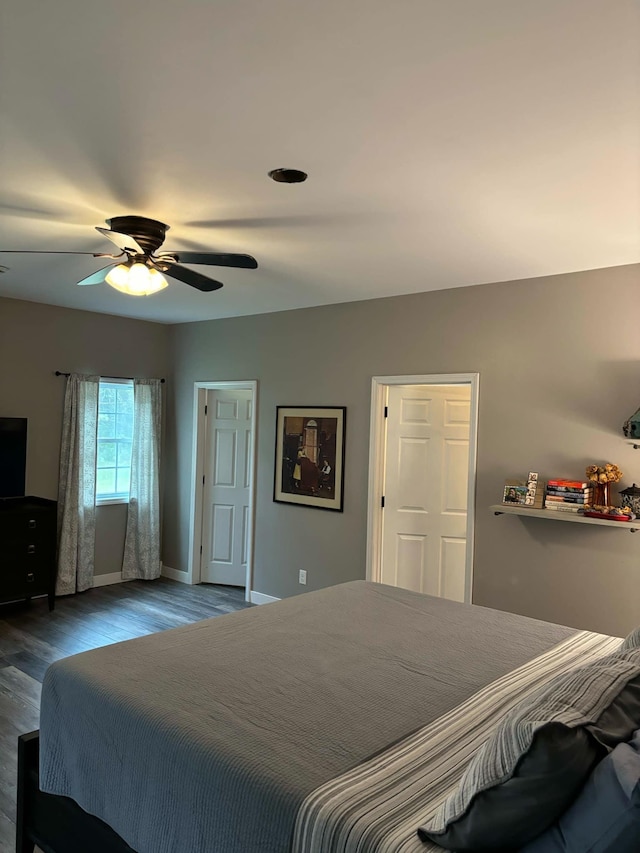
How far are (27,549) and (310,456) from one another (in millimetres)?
2445

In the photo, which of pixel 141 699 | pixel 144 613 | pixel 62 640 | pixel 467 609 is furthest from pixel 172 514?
pixel 141 699

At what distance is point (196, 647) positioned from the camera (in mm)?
2451

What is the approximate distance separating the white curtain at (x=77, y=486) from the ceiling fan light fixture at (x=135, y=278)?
10.1ft

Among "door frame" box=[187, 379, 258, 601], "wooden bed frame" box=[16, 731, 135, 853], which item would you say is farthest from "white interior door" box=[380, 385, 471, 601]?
"wooden bed frame" box=[16, 731, 135, 853]

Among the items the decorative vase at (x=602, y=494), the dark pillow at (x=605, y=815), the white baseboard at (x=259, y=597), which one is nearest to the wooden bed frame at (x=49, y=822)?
the dark pillow at (x=605, y=815)

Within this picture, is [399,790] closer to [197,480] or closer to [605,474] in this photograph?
[605,474]

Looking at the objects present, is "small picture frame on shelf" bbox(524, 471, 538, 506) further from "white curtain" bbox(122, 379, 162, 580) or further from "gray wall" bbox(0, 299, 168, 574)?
"gray wall" bbox(0, 299, 168, 574)

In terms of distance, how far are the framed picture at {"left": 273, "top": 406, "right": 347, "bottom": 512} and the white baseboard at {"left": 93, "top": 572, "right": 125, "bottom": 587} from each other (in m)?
2.00

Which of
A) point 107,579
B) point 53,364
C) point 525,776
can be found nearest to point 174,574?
point 107,579

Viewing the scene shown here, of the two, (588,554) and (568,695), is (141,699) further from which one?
(588,554)

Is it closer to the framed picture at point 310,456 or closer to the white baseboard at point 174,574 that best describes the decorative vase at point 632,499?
the framed picture at point 310,456

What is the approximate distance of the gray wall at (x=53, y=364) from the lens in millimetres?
5465

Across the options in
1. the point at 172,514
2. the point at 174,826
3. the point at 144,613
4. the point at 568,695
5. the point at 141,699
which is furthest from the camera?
the point at 172,514

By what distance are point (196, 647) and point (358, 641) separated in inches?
25.7
